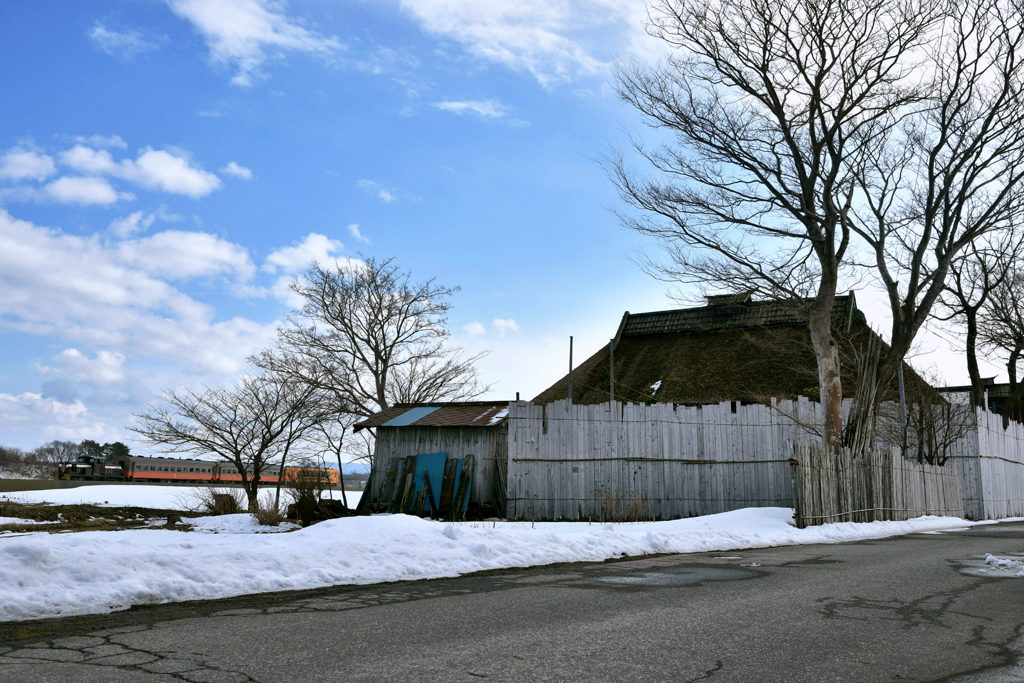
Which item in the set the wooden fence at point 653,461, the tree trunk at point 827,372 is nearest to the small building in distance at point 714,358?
the tree trunk at point 827,372

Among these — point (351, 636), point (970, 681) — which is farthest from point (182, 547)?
point (970, 681)

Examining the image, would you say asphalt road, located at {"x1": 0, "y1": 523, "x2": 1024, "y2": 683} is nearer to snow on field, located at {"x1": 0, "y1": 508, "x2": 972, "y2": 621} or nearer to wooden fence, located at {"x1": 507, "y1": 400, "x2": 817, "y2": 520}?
snow on field, located at {"x1": 0, "y1": 508, "x2": 972, "y2": 621}

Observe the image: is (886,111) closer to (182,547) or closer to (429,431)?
(429,431)

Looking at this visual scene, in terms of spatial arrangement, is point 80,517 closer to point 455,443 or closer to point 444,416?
point 455,443

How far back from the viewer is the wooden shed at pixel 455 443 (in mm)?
22562

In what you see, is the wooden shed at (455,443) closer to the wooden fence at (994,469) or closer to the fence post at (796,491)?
the fence post at (796,491)

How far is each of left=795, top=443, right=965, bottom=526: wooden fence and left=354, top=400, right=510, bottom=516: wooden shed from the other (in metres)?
8.35

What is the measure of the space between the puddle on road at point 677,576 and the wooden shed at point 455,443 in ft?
40.8

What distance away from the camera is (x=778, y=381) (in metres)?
32.0

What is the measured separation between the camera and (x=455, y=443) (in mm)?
23531

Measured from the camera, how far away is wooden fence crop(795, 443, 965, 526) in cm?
1695

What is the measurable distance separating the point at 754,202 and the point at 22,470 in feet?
310

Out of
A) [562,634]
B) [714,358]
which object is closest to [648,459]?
[714,358]

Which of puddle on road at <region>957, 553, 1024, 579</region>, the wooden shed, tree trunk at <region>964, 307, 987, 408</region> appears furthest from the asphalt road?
tree trunk at <region>964, 307, 987, 408</region>
